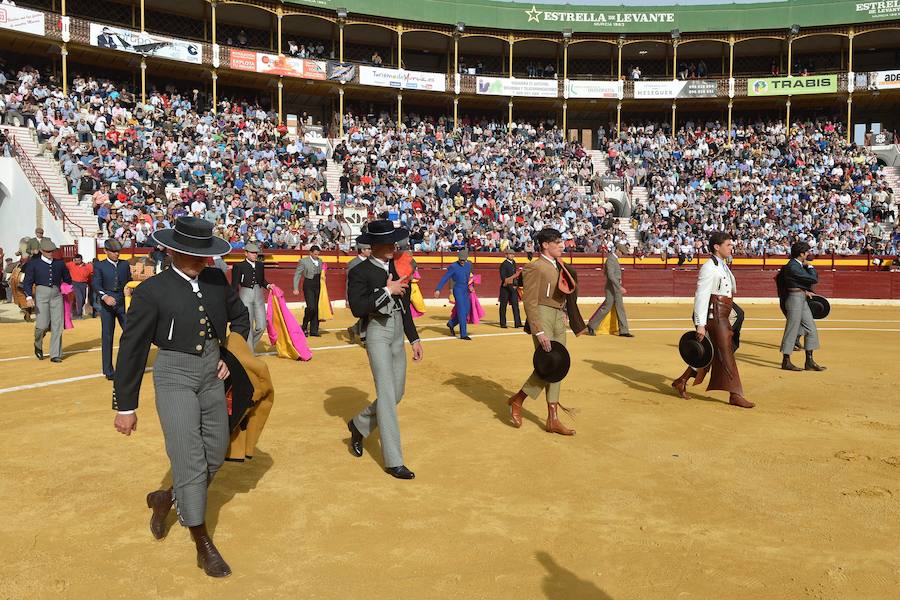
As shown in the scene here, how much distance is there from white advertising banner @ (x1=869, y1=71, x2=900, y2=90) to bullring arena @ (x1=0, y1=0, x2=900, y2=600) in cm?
17

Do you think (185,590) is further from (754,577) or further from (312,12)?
(312,12)

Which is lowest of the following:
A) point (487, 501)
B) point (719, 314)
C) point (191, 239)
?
point (487, 501)

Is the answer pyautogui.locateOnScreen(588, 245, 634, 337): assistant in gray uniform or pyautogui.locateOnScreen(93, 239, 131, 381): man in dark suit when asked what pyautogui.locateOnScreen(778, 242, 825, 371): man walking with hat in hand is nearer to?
pyautogui.locateOnScreen(588, 245, 634, 337): assistant in gray uniform

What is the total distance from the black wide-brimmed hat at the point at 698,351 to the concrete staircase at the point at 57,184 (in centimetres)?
1667

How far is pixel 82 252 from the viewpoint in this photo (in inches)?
687

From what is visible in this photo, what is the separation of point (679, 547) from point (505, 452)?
6.35ft

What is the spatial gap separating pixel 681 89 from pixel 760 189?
26.5 feet

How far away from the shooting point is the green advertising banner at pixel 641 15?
111ft

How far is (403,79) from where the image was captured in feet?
109

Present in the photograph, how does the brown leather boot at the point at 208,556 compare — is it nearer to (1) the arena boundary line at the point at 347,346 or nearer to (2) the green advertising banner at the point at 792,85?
(1) the arena boundary line at the point at 347,346

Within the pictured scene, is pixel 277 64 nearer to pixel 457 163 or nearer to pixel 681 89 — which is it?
pixel 457 163

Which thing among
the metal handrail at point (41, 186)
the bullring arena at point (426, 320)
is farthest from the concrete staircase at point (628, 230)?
the metal handrail at point (41, 186)

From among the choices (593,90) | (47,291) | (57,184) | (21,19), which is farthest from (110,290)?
(593,90)

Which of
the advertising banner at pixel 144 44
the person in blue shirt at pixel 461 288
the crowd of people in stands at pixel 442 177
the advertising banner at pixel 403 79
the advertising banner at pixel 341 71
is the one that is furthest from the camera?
the advertising banner at pixel 403 79
